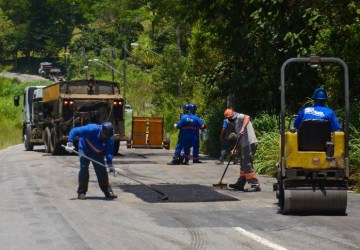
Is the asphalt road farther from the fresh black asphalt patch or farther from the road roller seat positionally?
the road roller seat

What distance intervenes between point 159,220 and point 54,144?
18.4 metres

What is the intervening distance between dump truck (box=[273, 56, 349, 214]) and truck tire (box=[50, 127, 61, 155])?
17977 millimetres

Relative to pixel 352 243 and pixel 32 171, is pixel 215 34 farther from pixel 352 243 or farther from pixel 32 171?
pixel 352 243

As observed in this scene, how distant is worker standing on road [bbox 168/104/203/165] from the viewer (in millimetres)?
24500

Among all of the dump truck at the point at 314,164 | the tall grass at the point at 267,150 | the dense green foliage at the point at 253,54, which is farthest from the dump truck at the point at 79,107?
the dump truck at the point at 314,164

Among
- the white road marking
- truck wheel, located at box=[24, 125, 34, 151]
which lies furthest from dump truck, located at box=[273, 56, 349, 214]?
truck wheel, located at box=[24, 125, 34, 151]

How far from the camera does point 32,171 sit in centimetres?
2203

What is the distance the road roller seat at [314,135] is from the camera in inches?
490

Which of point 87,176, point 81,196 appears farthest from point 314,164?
point 81,196

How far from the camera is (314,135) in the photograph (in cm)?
1252

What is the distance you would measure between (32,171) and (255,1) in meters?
8.01

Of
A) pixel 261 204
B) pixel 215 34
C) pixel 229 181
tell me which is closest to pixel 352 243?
pixel 261 204

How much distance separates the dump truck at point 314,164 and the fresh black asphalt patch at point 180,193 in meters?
2.40

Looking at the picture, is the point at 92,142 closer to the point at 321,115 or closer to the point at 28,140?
the point at 321,115
